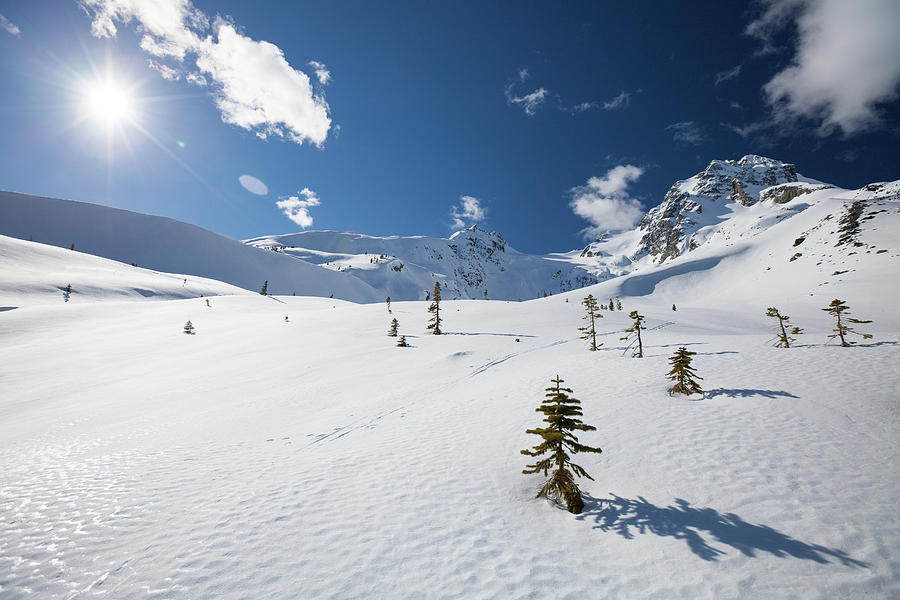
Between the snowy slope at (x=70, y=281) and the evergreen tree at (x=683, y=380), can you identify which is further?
the snowy slope at (x=70, y=281)

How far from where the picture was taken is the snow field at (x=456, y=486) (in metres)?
5.00

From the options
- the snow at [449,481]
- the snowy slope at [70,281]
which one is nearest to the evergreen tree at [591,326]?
the snow at [449,481]

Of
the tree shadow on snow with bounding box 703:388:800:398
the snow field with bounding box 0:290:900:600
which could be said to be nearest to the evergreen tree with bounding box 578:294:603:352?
the snow field with bounding box 0:290:900:600

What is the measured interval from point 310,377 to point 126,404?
8.77 metres

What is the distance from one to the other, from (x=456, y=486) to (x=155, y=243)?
160 metres

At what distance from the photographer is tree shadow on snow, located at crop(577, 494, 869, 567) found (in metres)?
5.14

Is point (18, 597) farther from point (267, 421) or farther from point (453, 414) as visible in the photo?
point (453, 414)

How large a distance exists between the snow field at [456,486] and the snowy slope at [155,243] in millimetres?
122310

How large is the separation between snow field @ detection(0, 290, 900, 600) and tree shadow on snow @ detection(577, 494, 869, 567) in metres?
0.04

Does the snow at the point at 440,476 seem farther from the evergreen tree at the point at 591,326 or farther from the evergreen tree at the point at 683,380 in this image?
the evergreen tree at the point at 591,326

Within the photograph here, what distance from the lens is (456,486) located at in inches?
312

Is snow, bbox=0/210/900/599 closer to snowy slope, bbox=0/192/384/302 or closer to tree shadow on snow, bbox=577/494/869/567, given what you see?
tree shadow on snow, bbox=577/494/869/567

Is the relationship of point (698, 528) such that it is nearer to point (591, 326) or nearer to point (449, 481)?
point (449, 481)

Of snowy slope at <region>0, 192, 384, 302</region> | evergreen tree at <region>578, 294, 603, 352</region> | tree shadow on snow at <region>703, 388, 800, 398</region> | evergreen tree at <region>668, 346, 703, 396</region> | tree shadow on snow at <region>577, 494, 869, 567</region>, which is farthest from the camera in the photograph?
snowy slope at <region>0, 192, 384, 302</region>
